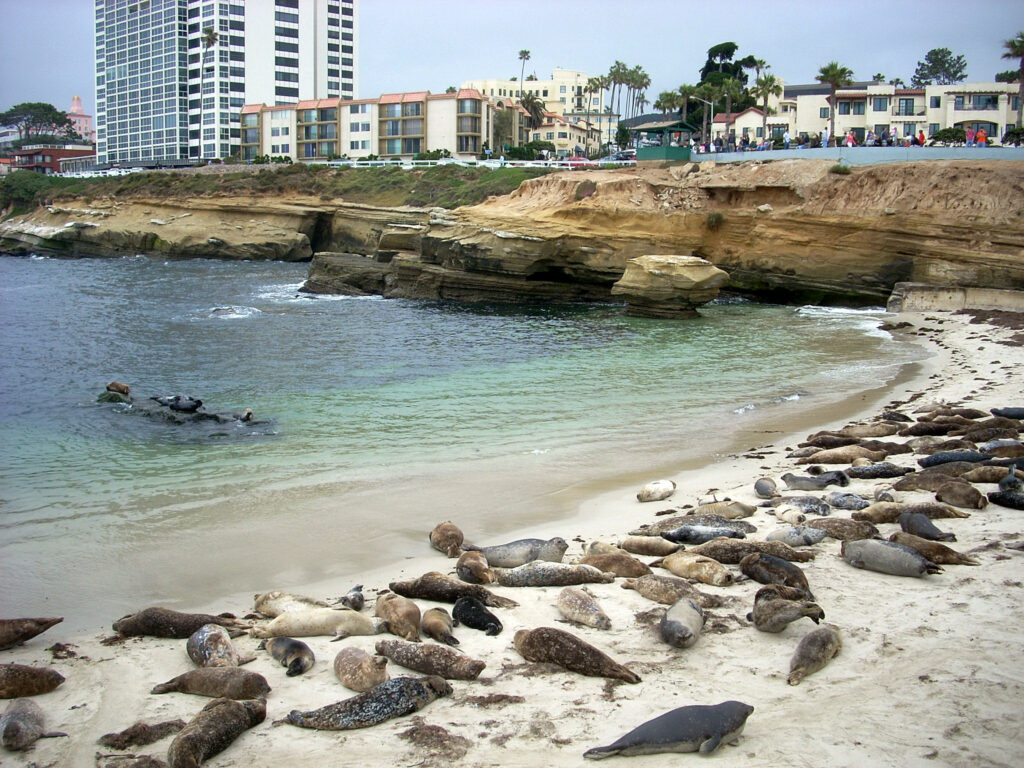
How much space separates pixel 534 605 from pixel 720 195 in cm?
3079

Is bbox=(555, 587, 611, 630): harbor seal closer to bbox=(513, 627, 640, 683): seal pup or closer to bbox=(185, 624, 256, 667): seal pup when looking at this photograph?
bbox=(513, 627, 640, 683): seal pup

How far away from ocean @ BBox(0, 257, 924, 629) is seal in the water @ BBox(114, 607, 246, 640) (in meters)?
0.65

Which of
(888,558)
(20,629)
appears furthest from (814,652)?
(20,629)

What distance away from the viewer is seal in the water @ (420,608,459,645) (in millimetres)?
5371

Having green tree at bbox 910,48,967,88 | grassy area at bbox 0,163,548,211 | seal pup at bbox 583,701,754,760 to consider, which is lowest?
seal pup at bbox 583,701,754,760

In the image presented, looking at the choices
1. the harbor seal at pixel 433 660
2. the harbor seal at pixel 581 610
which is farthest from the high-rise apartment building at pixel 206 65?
the harbor seal at pixel 433 660

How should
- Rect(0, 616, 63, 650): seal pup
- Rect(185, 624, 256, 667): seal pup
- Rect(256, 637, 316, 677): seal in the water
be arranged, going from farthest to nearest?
Rect(0, 616, 63, 650): seal pup < Rect(185, 624, 256, 667): seal pup < Rect(256, 637, 316, 677): seal in the water

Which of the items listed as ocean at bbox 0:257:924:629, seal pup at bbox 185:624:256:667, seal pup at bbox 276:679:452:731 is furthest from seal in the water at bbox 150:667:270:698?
ocean at bbox 0:257:924:629

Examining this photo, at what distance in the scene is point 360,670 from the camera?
4.82 meters

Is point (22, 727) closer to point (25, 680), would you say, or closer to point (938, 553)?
point (25, 680)

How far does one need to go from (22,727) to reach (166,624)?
1503mm

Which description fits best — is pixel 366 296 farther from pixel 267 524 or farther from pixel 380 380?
pixel 267 524

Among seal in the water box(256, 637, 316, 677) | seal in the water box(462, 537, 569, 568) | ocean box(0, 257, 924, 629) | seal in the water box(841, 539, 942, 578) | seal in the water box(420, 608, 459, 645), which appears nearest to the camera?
seal in the water box(256, 637, 316, 677)

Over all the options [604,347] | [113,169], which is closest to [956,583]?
[604,347]
